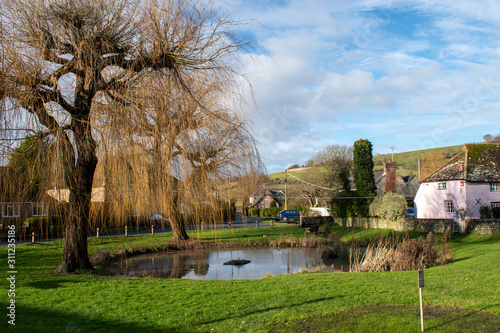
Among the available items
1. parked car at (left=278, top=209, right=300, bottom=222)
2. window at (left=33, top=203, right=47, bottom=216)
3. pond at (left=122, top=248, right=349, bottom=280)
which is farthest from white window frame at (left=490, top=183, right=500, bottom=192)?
window at (left=33, top=203, right=47, bottom=216)

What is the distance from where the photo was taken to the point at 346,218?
34.5 meters

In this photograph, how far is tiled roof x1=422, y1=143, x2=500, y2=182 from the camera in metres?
27.5

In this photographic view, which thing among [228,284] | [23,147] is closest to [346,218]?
[228,284]

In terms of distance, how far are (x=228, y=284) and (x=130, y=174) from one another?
4.27 metres

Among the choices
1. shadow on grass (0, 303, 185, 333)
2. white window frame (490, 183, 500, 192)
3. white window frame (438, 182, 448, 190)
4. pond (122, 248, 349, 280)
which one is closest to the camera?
shadow on grass (0, 303, 185, 333)

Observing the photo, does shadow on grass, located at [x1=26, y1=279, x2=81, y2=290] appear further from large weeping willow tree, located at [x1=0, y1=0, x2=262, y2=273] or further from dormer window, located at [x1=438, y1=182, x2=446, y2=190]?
dormer window, located at [x1=438, y1=182, x2=446, y2=190]

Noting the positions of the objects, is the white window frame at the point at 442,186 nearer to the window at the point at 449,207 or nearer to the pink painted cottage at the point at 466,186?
the pink painted cottage at the point at 466,186

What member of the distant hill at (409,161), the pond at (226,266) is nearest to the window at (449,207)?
the pond at (226,266)

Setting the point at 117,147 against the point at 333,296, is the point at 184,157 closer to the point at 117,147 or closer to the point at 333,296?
the point at 117,147

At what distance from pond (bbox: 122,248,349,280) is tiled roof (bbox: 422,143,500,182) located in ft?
47.0

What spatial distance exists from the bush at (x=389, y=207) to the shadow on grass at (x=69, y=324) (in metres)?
25.1

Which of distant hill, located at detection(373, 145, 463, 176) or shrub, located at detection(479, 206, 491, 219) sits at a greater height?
distant hill, located at detection(373, 145, 463, 176)

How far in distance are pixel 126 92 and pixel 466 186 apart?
90.8 feet

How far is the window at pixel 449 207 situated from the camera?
29047mm
